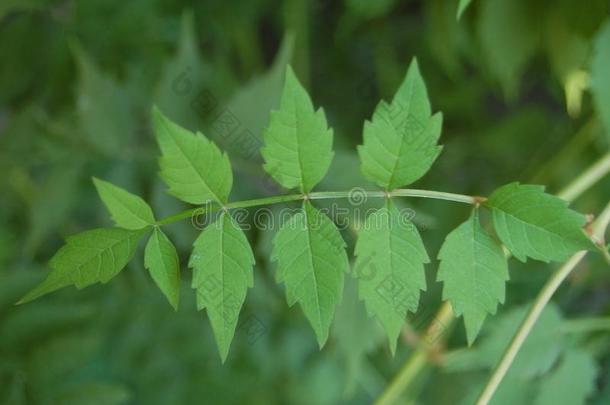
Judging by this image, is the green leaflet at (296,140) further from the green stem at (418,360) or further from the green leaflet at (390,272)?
the green stem at (418,360)

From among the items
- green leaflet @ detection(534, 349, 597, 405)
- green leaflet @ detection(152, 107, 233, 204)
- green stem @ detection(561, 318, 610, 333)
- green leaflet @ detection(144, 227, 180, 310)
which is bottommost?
green leaflet @ detection(534, 349, 597, 405)

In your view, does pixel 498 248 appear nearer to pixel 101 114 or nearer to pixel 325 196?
pixel 325 196

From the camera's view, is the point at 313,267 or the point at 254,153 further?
the point at 254,153

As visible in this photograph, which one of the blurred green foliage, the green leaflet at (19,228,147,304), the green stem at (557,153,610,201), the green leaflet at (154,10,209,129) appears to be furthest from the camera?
the green leaflet at (154,10,209,129)

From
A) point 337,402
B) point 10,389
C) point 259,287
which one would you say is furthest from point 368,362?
point 10,389

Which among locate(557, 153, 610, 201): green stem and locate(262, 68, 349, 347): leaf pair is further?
locate(557, 153, 610, 201): green stem

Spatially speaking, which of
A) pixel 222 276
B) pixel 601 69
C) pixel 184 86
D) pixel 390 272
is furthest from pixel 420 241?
pixel 184 86

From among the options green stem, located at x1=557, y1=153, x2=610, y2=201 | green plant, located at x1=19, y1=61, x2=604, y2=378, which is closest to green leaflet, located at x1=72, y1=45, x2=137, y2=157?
green plant, located at x1=19, y1=61, x2=604, y2=378

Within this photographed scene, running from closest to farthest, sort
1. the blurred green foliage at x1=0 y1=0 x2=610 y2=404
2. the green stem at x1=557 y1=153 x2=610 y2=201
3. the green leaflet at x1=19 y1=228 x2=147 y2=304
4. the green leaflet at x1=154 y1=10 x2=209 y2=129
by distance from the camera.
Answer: the green leaflet at x1=19 y1=228 x2=147 y2=304
the green stem at x1=557 y1=153 x2=610 y2=201
the blurred green foliage at x1=0 y1=0 x2=610 y2=404
the green leaflet at x1=154 y1=10 x2=209 y2=129

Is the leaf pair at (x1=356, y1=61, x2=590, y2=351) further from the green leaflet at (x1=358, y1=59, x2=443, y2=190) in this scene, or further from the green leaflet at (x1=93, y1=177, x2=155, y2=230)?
the green leaflet at (x1=93, y1=177, x2=155, y2=230)
